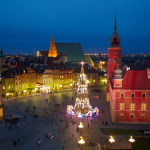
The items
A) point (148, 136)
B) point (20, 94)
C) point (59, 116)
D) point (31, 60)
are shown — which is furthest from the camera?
point (31, 60)

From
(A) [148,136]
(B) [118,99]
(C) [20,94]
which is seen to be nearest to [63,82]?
(C) [20,94]

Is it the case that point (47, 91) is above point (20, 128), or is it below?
above

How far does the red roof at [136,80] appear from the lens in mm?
38219

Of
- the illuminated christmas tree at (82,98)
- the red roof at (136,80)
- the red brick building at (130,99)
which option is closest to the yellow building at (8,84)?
the illuminated christmas tree at (82,98)

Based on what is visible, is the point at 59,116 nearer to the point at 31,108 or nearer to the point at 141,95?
the point at 31,108

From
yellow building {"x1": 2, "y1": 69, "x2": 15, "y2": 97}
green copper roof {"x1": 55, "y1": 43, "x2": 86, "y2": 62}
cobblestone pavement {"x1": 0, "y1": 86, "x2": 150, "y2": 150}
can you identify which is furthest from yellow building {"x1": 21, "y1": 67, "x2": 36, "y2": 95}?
green copper roof {"x1": 55, "y1": 43, "x2": 86, "y2": 62}

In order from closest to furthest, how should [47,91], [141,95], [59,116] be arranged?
[141,95] < [59,116] < [47,91]

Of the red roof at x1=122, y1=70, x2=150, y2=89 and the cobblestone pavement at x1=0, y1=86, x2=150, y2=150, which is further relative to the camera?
the red roof at x1=122, y1=70, x2=150, y2=89

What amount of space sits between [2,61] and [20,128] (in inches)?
1519

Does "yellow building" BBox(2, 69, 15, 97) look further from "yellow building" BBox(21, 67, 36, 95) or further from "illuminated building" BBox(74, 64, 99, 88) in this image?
"illuminated building" BBox(74, 64, 99, 88)

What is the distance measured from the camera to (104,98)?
2350 inches

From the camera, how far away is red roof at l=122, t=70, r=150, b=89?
125ft

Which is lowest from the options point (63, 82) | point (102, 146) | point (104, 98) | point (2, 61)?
point (102, 146)

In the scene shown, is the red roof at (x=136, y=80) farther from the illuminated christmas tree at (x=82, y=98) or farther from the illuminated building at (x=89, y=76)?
the illuminated building at (x=89, y=76)
